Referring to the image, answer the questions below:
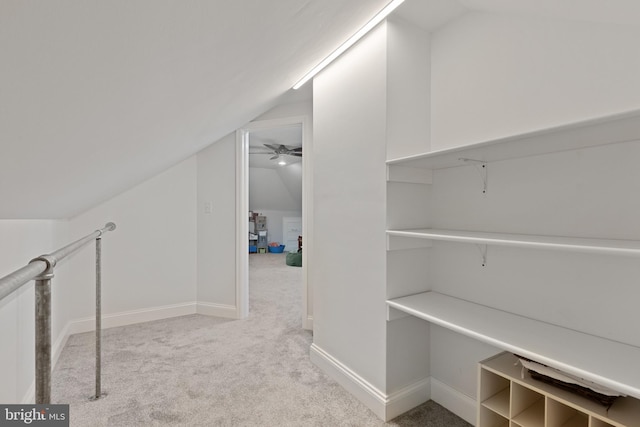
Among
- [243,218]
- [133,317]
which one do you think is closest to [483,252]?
[243,218]

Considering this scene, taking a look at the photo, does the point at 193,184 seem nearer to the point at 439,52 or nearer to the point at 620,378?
the point at 439,52

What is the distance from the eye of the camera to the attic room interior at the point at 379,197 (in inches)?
34.8

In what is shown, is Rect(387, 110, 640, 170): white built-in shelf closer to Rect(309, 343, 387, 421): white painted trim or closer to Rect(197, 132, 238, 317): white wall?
Rect(309, 343, 387, 421): white painted trim

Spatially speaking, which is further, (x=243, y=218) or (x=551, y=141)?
(x=243, y=218)

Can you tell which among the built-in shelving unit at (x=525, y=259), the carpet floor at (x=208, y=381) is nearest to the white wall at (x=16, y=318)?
the carpet floor at (x=208, y=381)

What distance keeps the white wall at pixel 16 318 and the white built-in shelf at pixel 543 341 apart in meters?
1.74

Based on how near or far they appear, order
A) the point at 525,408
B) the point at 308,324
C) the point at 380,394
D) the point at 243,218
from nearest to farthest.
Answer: the point at 525,408 < the point at 380,394 < the point at 308,324 < the point at 243,218

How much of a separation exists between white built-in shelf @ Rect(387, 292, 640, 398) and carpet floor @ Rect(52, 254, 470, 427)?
2.02ft

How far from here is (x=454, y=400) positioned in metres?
1.68

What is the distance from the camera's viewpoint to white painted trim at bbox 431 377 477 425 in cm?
160

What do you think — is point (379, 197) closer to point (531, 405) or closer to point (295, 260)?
point (531, 405)

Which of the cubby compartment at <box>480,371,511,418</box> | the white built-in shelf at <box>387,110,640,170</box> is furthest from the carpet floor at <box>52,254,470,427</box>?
the white built-in shelf at <box>387,110,640,170</box>

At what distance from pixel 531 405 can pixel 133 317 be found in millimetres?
3168

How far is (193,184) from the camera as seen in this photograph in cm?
328
